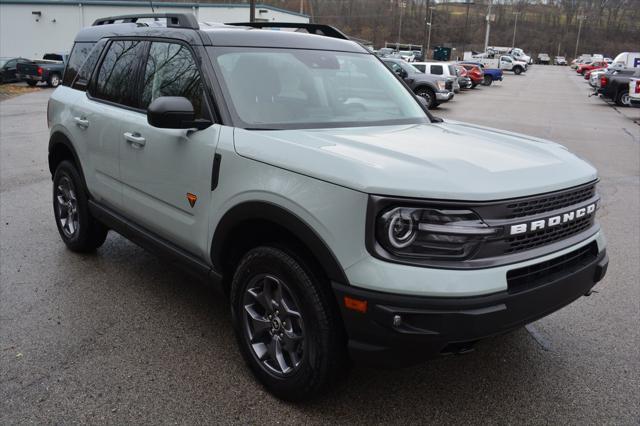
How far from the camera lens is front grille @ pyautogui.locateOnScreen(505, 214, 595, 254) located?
8.27ft

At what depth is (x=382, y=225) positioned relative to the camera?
2387mm

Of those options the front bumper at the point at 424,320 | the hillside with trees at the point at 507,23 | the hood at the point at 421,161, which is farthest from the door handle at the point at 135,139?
the hillside with trees at the point at 507,23

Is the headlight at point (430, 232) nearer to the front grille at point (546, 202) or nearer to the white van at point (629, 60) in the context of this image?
the front grille at point (546, 202)

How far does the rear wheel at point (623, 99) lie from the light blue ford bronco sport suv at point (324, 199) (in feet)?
82.1

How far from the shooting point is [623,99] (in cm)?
2577

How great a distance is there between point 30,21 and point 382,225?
180ft

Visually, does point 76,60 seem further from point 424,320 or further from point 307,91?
point 424,320

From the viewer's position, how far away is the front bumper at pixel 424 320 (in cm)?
232

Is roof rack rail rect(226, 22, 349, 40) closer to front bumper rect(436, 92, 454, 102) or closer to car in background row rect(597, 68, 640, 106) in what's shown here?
front bumper rect(436, 92, 454, 102)

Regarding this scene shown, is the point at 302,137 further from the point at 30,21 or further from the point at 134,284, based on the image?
the point at 30,21

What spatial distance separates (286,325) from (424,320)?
822mm

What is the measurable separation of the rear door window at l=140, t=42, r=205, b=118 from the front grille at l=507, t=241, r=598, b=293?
6.43ft

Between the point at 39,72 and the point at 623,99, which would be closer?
the point at 623,99

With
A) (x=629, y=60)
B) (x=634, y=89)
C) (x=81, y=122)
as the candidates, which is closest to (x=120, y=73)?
(x=81, y=122)
